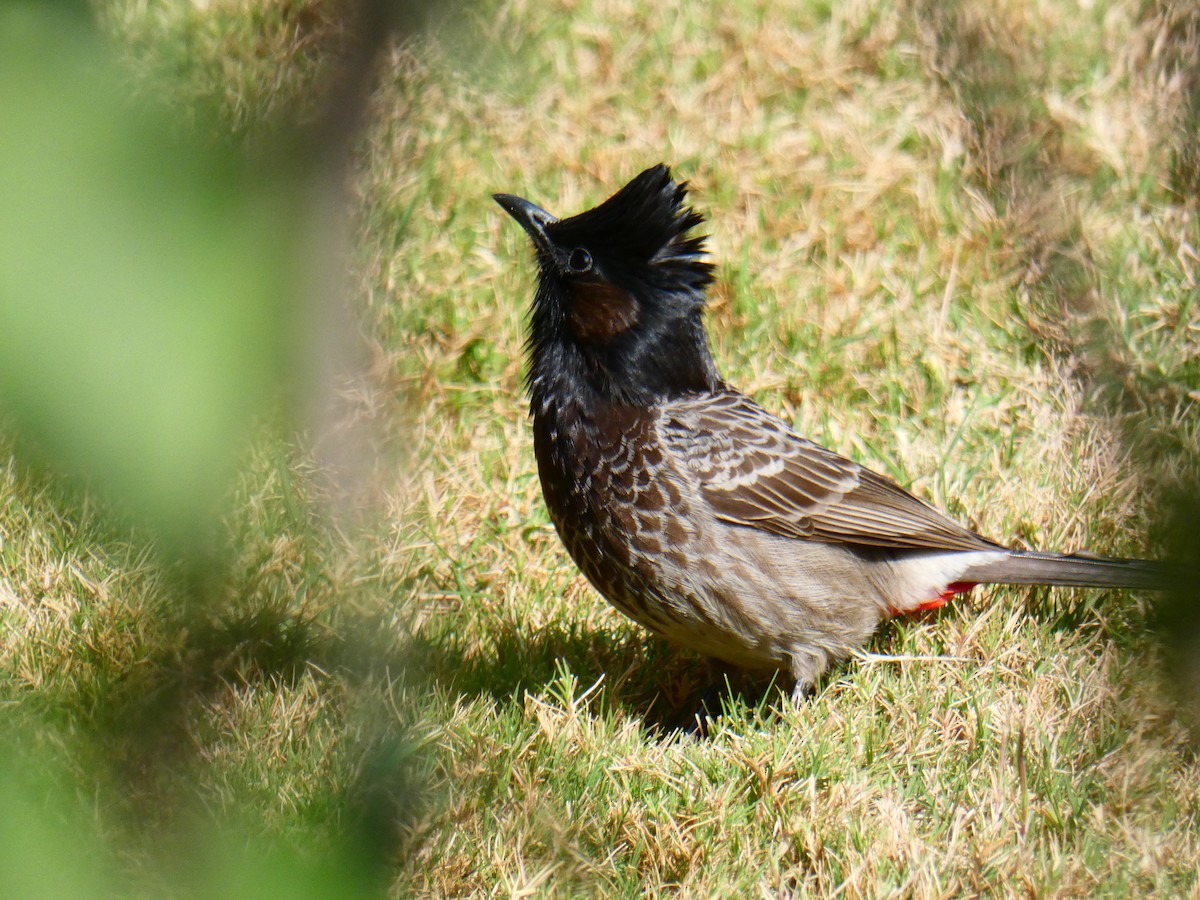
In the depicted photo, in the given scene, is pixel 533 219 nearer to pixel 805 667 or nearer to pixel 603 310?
pixel 603 310

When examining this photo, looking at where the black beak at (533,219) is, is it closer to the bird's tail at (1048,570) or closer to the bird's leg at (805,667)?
the bird's leg at (805,667)

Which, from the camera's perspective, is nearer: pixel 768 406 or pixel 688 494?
pixel 688 494

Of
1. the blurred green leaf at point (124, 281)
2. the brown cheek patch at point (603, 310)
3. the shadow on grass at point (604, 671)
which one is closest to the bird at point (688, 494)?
the brown cheek patch at point (603, 310)

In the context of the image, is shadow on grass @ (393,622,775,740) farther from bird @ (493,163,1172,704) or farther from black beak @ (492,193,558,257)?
black beak @ (492,193,558,257)

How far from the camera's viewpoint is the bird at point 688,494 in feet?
14.9

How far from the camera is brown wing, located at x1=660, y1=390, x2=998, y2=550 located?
4.71 metres

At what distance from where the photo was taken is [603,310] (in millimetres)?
4777

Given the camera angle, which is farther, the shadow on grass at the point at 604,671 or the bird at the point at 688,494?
the shadow on grass at the point at 604,671

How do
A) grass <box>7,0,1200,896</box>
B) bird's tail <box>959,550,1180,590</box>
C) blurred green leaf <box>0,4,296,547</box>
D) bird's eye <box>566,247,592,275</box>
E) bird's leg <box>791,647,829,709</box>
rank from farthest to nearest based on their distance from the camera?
1. bird's eye <box>566,247,592,275</box>
2. bird's leg <box>791,647,829,709</box>
3. bird's tail <box>959,550,1180,590</box>
4. grass <box>7,0,1200,896</box>
5. blurred green leaf <box>0,4,296,547</box>

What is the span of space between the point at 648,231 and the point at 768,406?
1.68m

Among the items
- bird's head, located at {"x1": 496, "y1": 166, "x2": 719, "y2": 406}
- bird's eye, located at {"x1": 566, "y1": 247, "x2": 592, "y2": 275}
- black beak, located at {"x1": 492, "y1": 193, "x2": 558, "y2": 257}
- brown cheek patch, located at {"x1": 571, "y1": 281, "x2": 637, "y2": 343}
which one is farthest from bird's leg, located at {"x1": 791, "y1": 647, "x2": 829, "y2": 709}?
black beak, located at {"x1": 492, "y1": 193, "x2": 558, "y2": 257}

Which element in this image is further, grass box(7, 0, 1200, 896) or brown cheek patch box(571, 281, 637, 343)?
brown cheek patch box(571, 281, 637, 343)

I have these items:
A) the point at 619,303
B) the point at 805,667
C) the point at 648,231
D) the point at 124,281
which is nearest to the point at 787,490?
the point at 805,667

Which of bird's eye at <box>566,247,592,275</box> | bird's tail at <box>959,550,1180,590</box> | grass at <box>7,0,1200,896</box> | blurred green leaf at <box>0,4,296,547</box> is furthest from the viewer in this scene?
bird's eye at <box>566,247,592,275</box>
